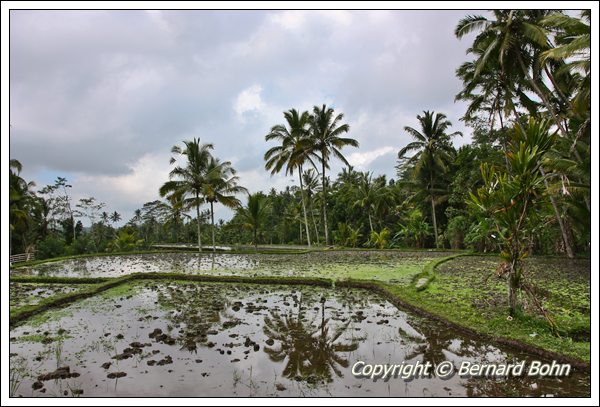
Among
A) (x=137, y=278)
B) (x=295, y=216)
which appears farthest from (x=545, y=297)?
(x=295, y=216)

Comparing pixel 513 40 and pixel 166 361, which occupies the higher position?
pixel 513 40

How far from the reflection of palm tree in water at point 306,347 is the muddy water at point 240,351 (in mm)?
16

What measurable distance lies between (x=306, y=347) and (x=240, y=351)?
1.03 meters

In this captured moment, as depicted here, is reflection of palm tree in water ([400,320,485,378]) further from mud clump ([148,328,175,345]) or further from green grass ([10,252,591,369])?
mud clump ([148,328,175,345])

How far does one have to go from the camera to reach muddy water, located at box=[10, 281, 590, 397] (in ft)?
14.2

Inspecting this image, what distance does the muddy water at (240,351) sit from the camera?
14.2 ft

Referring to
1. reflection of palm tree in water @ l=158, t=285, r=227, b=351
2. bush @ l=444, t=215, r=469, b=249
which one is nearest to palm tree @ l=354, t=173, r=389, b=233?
bush @ l=444, t=215, r=469, b=249

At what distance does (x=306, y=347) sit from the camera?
18.8 ft

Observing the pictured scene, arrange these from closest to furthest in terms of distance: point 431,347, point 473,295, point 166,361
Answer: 1. point 166,361
2. point 431,347
3. point 473,295

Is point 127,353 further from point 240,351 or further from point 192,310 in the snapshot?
point 192,310

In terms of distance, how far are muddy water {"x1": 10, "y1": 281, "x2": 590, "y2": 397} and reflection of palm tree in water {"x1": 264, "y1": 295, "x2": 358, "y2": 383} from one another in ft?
0.05

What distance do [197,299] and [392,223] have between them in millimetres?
28124

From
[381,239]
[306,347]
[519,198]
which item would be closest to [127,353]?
[306,347]

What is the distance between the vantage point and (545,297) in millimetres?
8297
